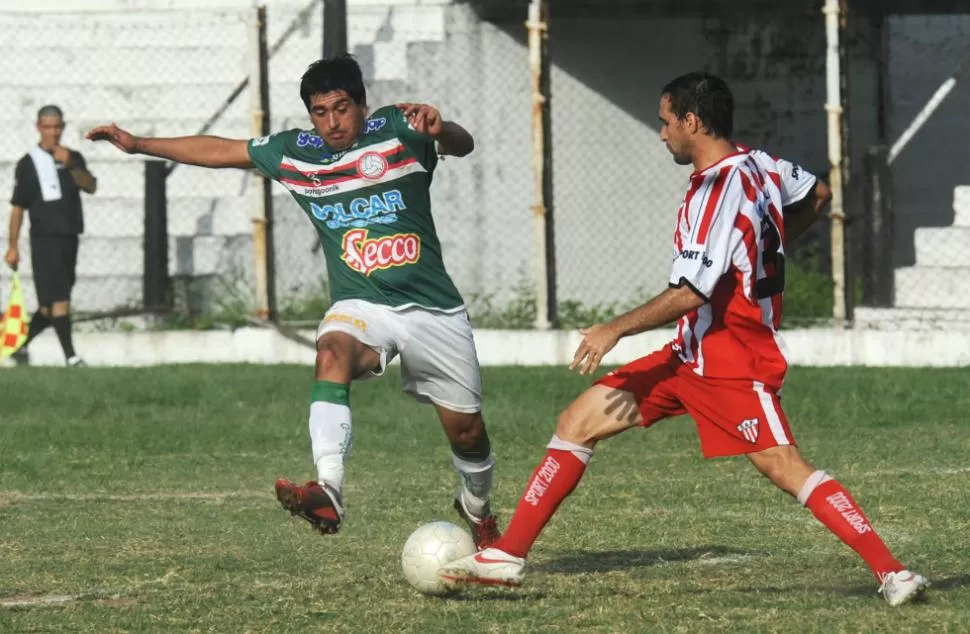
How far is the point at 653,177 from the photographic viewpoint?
766 inches

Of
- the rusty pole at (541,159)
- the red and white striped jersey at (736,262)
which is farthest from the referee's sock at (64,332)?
the red and white striped jersey at (736,262)

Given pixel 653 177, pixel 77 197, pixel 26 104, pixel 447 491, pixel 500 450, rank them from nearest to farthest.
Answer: pixel 447 491, pixel 500 450, pixel 77 197, pixel 653 177, pixel 26 104

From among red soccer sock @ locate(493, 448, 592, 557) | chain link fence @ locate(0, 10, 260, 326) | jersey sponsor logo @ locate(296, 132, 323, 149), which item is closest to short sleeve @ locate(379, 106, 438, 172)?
jersey sponsor logo @ locate(296, 132, 323, 149)

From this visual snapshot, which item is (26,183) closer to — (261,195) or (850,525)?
(261,195)

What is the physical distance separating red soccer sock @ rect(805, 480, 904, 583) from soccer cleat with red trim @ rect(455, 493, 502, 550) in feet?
6.03

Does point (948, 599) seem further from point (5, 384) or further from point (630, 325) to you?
point (5, 384)

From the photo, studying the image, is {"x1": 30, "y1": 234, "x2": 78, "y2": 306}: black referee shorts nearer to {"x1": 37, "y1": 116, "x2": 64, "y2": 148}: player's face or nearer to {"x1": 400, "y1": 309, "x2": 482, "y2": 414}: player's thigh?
{"x1": 37, "y1": 116, "x2": 64, "y2": 148}: player's face

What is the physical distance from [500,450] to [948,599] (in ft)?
18.8

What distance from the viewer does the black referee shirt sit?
17484 millimetres

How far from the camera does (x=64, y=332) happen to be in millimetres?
17062

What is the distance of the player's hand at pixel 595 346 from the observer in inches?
264

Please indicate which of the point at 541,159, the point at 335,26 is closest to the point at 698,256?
the point at 541,159

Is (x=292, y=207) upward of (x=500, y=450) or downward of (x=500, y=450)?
upward

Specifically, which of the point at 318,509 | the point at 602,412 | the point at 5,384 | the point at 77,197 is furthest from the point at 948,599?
the point at 77,197
